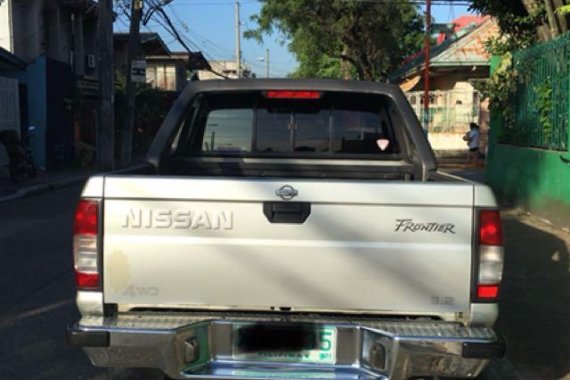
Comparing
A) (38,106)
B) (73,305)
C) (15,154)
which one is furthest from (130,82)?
(73,305)

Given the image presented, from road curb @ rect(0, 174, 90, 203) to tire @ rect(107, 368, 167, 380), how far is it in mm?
9866

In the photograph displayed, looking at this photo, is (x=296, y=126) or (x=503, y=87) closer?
(x=296, y=126)

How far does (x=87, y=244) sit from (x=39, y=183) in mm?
13004

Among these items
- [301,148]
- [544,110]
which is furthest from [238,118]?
[544,110]

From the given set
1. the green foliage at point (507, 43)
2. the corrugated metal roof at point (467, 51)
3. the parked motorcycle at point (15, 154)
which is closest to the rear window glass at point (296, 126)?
the green foliage at point (507, 43)

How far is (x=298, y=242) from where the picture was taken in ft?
10.4

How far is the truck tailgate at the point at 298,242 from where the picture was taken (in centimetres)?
314

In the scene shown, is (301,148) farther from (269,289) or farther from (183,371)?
(183,371)

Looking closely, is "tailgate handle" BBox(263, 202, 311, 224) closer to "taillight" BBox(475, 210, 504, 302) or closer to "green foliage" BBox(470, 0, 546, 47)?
"taillight" BBox(475, 210, 504, 302)

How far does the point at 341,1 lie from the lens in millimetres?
29922

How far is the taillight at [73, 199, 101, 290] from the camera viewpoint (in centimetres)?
318

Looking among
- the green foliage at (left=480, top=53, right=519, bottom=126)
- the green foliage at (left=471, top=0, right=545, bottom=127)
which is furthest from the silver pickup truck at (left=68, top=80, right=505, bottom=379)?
the green foliage at (left=480, top=53, right=519, bottom=126)

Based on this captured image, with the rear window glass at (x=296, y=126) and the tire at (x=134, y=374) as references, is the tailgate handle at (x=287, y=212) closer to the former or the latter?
the tire at (x=134, y=374)

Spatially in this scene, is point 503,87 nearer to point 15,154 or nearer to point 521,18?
point 521,18
